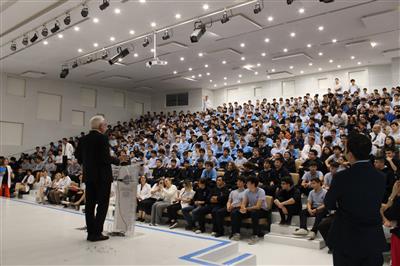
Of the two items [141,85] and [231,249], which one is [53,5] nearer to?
[231,249]

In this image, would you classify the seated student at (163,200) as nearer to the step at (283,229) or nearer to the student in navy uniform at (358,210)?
the step at (283,229)

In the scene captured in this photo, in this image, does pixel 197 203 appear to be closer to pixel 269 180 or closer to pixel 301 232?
pixel 269 180

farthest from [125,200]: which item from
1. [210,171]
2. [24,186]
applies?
[24,186]

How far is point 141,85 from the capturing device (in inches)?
748

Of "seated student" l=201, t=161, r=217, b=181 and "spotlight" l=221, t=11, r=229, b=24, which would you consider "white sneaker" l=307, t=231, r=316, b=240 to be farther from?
"spotlight" l=221, t=11, r=229, b=24

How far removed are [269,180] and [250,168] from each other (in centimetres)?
80

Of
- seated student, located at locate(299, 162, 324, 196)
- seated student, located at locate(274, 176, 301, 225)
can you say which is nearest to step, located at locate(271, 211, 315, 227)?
seated student, located at locate(274, 176, 301, 225)

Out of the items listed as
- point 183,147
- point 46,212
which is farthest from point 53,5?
point 183,147

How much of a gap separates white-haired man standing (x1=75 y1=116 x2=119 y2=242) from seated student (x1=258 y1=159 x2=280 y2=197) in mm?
4027

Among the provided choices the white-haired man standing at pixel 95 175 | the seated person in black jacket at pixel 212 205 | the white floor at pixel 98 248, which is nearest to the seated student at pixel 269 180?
the seated person in black jacket at pixel 212 205

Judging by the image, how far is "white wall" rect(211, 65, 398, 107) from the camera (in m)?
15.0

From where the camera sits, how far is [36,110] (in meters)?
16.6

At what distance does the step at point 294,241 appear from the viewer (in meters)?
5.44

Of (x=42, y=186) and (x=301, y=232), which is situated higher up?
(x=42, y=186)
